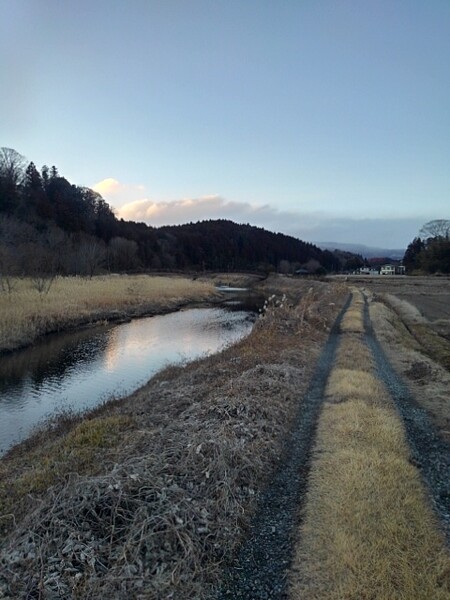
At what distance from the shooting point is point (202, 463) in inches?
250

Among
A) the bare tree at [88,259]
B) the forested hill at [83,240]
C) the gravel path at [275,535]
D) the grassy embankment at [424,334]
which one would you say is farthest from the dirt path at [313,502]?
the bare tree at [88,259]

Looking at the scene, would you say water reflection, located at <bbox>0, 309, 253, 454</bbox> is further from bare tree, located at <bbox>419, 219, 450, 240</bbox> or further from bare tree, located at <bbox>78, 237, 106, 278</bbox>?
bare tree, located at <bbox>419, 219, 450, 240</bbox>

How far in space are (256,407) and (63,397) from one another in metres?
8.01

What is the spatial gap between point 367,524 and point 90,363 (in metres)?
15.6

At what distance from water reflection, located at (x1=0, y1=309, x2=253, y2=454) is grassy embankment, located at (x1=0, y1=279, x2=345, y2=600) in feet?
9.62

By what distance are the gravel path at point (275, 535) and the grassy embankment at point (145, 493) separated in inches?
7.2

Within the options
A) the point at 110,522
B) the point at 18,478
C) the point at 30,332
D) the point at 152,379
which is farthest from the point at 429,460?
the point at 30,332

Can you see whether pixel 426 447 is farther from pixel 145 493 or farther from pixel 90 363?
pixel 90 363

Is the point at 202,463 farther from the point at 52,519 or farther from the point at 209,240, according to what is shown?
the point at 209,240

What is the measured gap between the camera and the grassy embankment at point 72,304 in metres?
23.0

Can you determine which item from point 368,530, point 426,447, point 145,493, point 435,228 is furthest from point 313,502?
point 435,228

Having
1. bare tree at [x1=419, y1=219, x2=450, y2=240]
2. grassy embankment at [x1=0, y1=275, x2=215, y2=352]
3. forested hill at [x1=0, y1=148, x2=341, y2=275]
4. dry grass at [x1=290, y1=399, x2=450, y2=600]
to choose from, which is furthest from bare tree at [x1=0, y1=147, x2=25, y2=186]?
bare tree at [x1=419, y1=219, x2=450, y2=240]

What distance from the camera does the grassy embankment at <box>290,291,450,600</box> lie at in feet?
14.5

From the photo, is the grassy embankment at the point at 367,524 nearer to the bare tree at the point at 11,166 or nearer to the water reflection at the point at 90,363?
the water reflection at the point at 90,363
